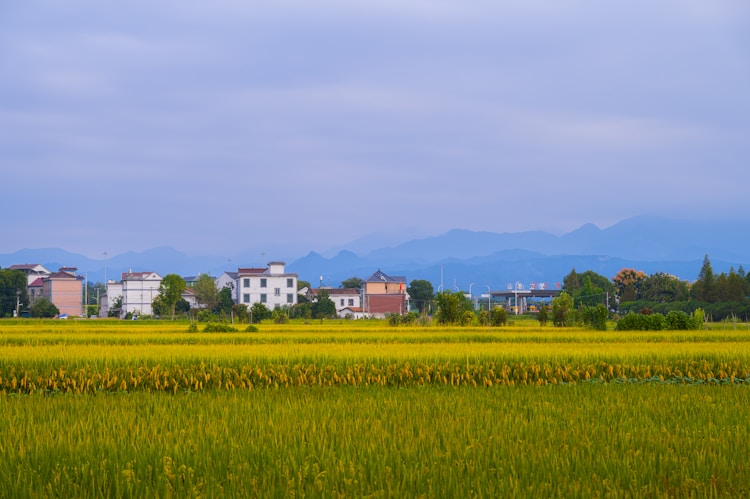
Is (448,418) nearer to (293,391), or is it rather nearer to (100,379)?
(293,391)

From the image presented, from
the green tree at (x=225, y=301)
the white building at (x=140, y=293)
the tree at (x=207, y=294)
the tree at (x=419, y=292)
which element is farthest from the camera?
the tree at (x=419, y=292)

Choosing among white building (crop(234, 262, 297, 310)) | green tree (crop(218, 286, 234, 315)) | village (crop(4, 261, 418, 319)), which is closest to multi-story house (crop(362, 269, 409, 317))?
village (crop(4, 261, 418, 319))

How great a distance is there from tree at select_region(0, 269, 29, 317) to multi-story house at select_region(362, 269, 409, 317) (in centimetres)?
4044

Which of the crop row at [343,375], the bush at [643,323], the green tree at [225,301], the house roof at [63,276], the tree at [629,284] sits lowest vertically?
the crop row at [343,375]

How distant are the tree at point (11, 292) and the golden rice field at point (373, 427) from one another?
259 ft

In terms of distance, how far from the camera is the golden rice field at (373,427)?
531 centimetres

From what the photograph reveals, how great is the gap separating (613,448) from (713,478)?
1.11 metres

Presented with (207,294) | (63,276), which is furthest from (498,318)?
(63,276)

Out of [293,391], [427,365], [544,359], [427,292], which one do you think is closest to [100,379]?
[293,391]

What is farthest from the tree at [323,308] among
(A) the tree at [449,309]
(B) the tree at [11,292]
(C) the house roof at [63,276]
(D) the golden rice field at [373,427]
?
(D) the golden rice field at [373,427]

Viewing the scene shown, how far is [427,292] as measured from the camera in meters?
114

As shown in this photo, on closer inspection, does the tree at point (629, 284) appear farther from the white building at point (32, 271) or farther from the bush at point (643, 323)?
the white building at point (32, 271)

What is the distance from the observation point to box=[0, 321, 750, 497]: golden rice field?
531 cm

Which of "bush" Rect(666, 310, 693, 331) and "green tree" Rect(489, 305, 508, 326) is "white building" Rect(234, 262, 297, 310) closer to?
"green tree" Rect(489, 305, 508, 326)
